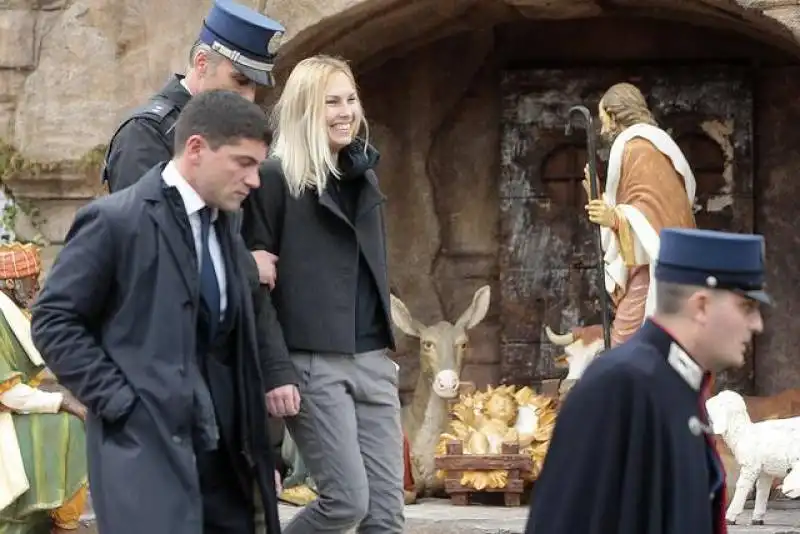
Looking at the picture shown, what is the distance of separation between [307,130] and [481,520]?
258 cm

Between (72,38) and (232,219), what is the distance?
3.60m

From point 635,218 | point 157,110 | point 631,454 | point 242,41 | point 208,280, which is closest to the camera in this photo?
point 631,454

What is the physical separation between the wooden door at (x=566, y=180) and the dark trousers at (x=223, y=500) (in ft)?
14.8

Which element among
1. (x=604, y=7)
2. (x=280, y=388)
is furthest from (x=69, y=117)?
(x=280, y=388)

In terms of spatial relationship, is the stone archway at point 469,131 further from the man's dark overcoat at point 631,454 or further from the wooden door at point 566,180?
the man's dark overcoat at point 631,454

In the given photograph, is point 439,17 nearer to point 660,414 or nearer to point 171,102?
point 171,102

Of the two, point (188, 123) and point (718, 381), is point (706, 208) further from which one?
point (188, 123)

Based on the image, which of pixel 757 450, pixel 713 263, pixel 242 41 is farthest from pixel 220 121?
pixel 757 450

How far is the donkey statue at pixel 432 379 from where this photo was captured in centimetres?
805

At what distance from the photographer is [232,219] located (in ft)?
14.8

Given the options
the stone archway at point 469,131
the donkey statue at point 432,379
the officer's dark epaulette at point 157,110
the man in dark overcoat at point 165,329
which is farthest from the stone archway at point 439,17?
the man in dark overcoat at point 165,329

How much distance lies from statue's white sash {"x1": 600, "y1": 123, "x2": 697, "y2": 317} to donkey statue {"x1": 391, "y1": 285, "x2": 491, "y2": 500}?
0.94m

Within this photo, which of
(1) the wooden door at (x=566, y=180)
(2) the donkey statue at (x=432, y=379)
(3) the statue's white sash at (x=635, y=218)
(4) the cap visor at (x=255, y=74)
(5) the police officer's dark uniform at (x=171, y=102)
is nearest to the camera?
(5) the police officer's dark uniform at (x=171, y=102)

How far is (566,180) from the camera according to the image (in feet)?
29.3
